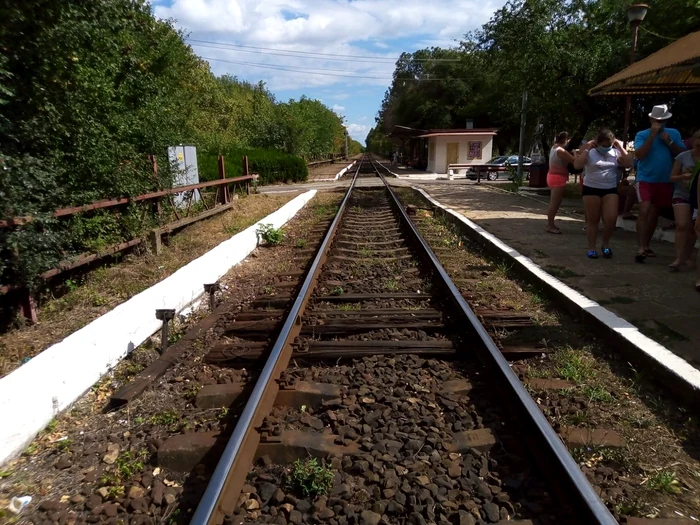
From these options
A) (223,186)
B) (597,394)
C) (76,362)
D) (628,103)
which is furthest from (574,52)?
(76,362)

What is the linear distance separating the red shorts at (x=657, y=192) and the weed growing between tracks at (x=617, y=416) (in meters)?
2.56

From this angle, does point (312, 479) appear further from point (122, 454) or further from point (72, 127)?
point (72, 127)

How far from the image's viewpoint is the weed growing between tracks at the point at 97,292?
4.37m

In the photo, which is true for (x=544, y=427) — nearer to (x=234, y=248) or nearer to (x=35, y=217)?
(x=35, y=217)

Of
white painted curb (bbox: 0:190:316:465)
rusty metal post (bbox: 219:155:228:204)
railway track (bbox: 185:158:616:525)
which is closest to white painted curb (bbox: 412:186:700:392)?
railway track (bbox: 185:158:616:525)

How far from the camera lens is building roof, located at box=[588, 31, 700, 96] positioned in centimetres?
677

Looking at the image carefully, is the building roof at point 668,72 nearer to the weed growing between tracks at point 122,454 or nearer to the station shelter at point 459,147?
the weed growing between tracks at point 122,454

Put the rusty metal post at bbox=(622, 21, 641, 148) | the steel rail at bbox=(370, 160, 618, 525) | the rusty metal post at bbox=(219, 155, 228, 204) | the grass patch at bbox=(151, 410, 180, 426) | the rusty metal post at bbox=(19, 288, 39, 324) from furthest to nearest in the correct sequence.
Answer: the rusty metal post at bbox=(219, 155, 228, 204), the rusty metal post at bbox=(622, 21, 641, 148), the rusty metal post at bbox=(19, 288, 39, 324), the grass patch at bbox=(151, 410, 180, 426), the steel rail at bbox=(370, 160, 618, 525)

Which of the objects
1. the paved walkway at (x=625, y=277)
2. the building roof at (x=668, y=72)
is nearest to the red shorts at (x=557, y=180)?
the paved walkway at (x=625, y=277)

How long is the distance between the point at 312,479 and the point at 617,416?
1.87 m

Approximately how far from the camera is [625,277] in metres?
5.91

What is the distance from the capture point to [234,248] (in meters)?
7.46

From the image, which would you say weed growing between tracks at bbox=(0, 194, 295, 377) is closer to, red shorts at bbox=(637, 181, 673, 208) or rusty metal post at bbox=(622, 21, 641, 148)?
red shorts at bbox=(637, 181, 673, 208)

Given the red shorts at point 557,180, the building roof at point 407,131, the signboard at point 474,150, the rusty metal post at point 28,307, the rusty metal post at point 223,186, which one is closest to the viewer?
the rusty metal post at point 28,307
